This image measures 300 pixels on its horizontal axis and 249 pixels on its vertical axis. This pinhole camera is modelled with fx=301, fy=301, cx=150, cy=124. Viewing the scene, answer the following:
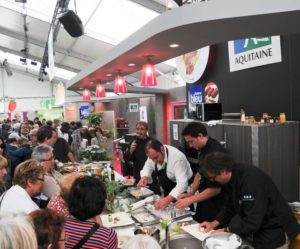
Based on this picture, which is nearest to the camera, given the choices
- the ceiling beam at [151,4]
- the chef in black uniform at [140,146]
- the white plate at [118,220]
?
the white plate at [118,220]

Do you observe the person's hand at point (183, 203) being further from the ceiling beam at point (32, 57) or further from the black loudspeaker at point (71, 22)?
the ceiling beam at point (32, 57)

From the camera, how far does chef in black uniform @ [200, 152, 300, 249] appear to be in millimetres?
2057

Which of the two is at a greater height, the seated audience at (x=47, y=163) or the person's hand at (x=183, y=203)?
the seated audience at (x=47, y=163)

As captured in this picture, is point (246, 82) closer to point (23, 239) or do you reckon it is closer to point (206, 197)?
point (206, 197)

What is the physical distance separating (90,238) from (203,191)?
140 cm

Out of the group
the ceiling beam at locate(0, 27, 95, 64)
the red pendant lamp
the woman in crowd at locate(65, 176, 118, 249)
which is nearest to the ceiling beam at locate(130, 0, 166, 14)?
the red pendant lamp

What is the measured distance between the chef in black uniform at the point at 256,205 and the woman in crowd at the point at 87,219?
833mm

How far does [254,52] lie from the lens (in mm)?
4805

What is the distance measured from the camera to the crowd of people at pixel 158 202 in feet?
4.82

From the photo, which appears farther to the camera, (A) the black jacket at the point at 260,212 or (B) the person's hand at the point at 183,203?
(B) the person's hand at the point at 183,203

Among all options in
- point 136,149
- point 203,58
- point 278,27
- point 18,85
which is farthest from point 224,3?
point 18,85

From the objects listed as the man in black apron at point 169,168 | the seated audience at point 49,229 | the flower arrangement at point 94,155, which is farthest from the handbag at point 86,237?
the flower arrangement at point 94,155

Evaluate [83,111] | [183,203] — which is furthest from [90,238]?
[83,111]

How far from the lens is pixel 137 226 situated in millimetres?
2490
